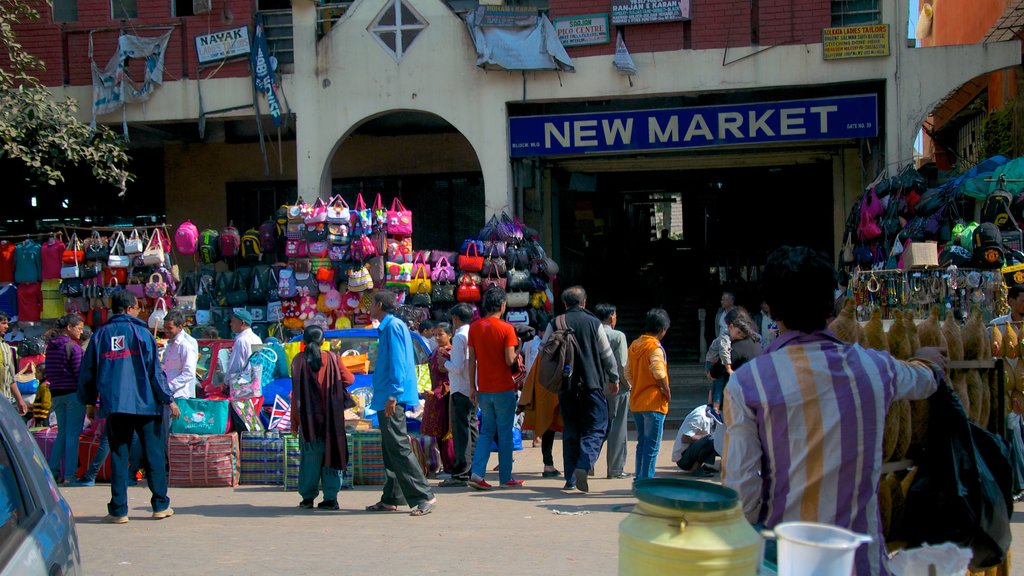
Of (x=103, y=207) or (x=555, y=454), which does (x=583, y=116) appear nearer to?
(x=555, y=454)

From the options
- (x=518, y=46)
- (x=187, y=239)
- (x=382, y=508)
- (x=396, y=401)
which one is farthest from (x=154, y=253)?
(x=396, y=401)

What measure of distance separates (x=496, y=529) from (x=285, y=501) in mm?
2482

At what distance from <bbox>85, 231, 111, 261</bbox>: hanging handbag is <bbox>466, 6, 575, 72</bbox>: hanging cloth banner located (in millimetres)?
6273

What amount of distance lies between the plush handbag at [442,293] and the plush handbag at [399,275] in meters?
0.36

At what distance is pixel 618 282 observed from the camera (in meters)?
20.7

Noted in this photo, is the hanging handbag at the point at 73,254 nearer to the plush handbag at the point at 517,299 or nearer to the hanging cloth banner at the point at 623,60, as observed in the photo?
the plush handbag at the point at 517,299

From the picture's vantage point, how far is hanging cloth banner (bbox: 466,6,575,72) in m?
14.9

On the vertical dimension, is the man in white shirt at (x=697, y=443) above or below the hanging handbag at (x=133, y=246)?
below

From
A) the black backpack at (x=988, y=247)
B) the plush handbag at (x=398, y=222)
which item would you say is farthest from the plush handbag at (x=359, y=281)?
the black backpack at (x=988, y=247)

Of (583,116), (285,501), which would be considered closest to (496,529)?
(285,501)

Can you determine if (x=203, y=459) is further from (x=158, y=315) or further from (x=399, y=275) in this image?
(x=158, y=315)

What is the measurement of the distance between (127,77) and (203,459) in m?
8.31

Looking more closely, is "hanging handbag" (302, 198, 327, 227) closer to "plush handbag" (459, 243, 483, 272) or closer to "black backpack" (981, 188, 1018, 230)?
"plush handbag" (459, 243, 483, 272)

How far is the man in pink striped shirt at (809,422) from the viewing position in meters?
3.13
